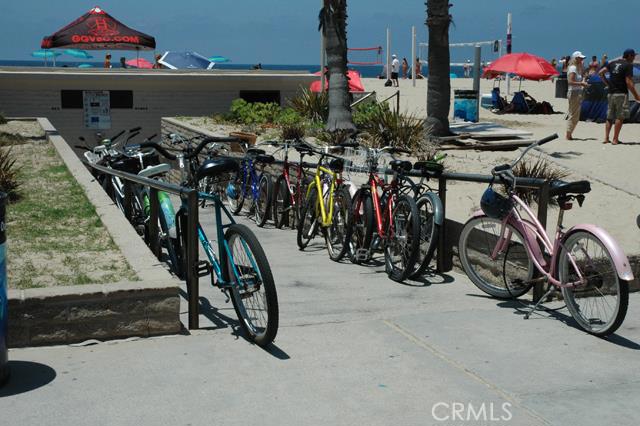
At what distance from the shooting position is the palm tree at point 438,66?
50.8ft

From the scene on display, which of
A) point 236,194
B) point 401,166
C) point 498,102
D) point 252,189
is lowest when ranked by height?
point 236,194

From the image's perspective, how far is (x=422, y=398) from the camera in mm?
4727

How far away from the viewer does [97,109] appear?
26.4 m

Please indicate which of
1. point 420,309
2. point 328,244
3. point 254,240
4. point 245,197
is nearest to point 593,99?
point 245,197

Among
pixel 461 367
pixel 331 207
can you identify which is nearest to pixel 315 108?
pixel 331 207

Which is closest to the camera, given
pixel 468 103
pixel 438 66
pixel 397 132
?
pixel 397 132

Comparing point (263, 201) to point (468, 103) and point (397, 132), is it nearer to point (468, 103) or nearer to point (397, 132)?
point (397, 132)

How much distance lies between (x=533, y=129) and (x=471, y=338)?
599 inches

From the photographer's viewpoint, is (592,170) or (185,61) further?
(185,61)

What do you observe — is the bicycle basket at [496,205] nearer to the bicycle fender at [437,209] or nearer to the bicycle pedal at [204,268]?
the bicycle fender at [437,209]

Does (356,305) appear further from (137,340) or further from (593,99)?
(593,99)

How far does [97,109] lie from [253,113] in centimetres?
794

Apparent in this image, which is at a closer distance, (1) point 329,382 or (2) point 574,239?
(1) point 329,382

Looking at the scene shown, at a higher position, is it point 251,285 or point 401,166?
point 401,166
